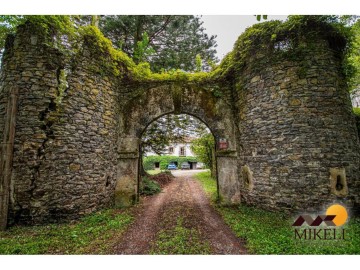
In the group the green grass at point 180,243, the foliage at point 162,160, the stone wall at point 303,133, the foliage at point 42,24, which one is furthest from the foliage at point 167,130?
the foliage at point 162,160

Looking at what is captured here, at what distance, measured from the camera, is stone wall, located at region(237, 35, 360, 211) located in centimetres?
410

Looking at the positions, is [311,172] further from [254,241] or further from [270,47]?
[270,47]

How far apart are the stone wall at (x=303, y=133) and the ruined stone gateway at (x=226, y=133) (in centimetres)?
2

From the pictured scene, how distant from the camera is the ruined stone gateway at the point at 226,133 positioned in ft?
13.2

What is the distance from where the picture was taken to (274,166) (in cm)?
457

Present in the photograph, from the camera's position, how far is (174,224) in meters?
4.16

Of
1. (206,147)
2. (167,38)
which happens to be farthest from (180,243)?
(206,147)

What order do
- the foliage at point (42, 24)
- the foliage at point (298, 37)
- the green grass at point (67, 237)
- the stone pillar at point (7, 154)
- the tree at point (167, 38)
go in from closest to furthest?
1. the green grass at point (67, 237)
2. the stone pillar at point (7, 154)
3. the foliage at point (42, 24)
4. the foliage at point (298, 37)
5. the tree at point (167, 38)

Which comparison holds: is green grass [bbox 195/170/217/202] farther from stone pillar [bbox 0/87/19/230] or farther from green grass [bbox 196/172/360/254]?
stone pillar [bbox 0/87/19/230]

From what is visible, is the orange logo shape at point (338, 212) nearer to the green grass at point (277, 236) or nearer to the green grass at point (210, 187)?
the green grass at point (277, 236)

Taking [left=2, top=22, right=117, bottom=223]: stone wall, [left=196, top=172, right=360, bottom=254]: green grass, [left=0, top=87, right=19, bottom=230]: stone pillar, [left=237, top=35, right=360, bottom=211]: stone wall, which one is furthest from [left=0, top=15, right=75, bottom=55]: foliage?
[left=196, top=172, right=360, bottom=254]: green grass

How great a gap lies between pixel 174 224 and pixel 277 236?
205cm

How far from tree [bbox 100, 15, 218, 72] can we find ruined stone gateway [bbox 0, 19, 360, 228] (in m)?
4.24

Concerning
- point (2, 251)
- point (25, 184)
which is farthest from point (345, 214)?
point (25, 184)
